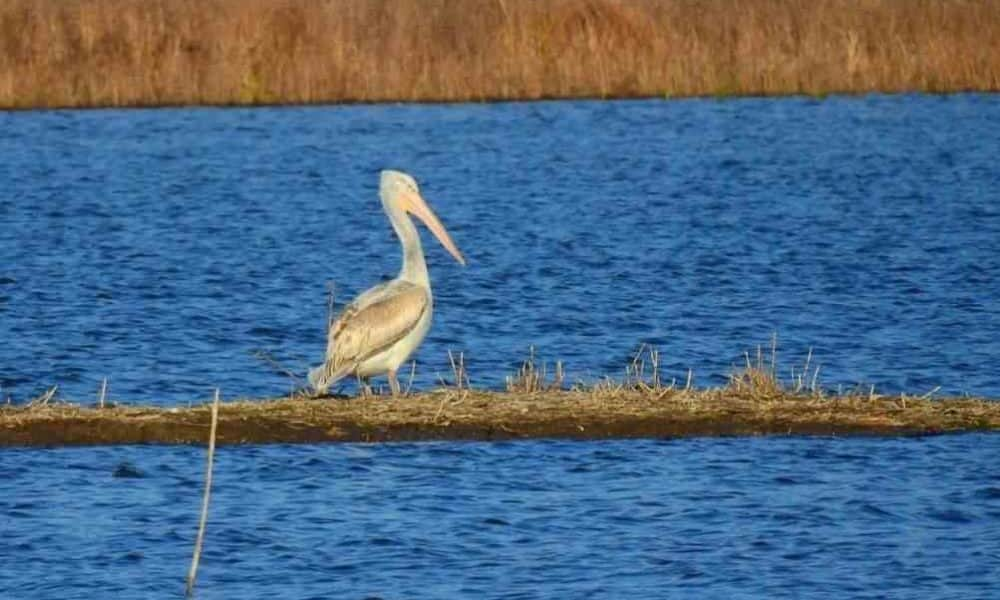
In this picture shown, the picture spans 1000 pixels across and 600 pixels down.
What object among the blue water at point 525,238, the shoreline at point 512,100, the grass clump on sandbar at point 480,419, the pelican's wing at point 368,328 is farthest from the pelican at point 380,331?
the shoreline at point 512,100

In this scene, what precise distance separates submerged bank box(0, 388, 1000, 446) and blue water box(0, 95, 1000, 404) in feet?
6.30

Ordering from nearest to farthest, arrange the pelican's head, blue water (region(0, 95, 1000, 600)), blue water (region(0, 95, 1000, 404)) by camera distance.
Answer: blue water (region(0, 95, 1000, 600)) < the pelican's head < blue water (region(0, 95, 1000, 404))

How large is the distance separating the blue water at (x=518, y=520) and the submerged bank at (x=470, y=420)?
0.08m

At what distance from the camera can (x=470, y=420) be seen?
989 centimetres

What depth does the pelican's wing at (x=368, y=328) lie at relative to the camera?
10.5 meters

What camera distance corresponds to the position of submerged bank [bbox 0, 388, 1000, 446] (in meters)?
9.89

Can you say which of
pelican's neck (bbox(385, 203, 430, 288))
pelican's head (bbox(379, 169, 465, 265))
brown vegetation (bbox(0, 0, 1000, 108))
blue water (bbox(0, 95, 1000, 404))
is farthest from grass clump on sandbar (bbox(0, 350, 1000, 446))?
brown vegetation (bbox(0, 0, 1000, 108))

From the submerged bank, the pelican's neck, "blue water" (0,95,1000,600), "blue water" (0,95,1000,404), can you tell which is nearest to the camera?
"blue water" (0,95,1000,600)

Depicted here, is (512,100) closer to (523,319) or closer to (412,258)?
(523,319)

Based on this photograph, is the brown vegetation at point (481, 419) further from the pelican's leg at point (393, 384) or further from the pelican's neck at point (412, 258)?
the pelican's neck at point (412, 258)

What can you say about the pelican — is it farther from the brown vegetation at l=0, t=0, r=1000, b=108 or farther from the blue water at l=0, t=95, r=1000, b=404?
the brown vegetation at l=0, t=0, r=1000, b=108

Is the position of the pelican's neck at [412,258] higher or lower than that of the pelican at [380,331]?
higher

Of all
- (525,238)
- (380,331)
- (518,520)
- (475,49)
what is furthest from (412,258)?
(475,49)

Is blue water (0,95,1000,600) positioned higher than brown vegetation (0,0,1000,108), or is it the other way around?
brown vegetation (0,0,1000,108)
